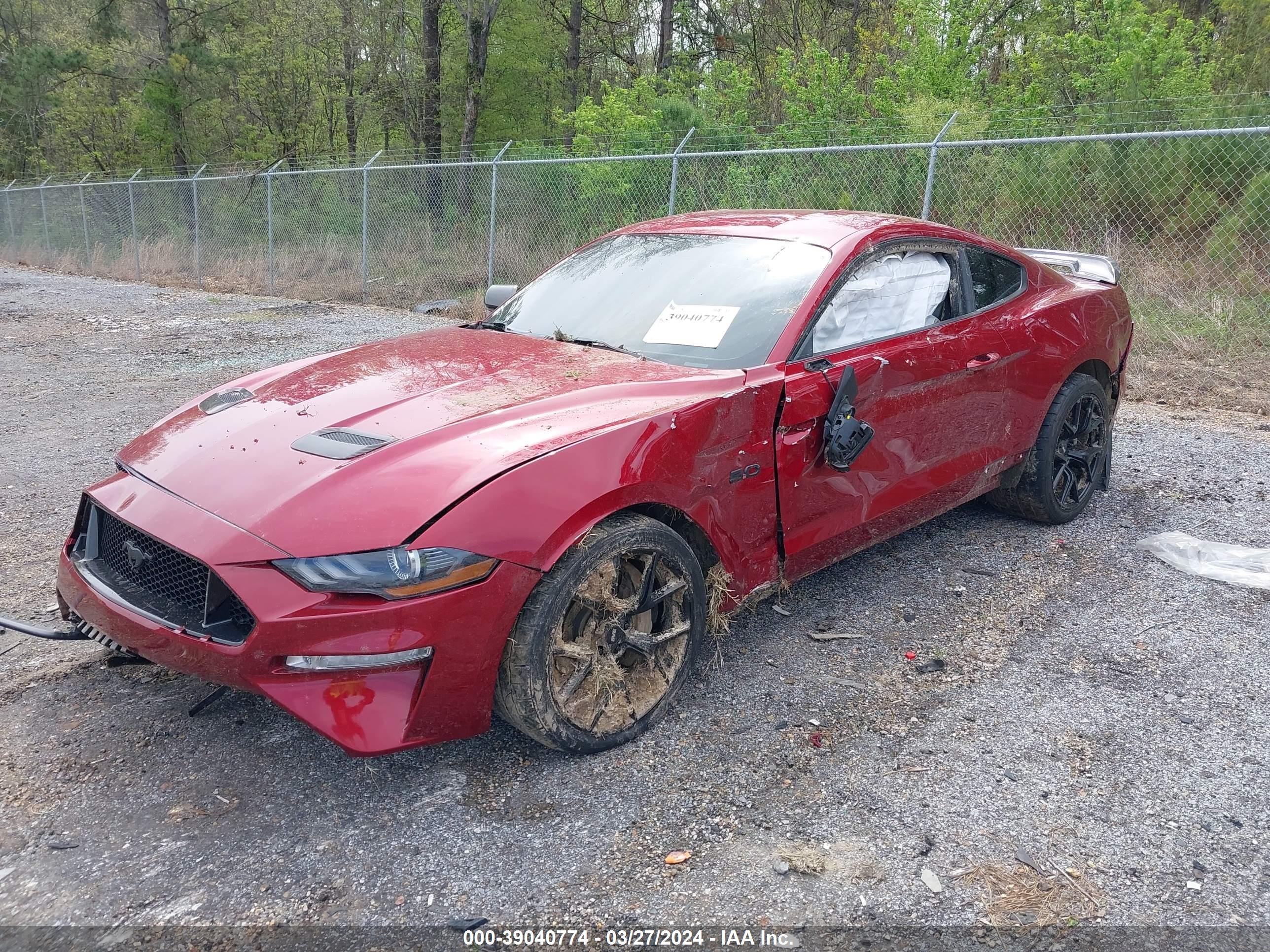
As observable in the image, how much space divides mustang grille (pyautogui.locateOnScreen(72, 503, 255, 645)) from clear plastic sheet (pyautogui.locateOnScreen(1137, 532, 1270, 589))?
396 centimetres

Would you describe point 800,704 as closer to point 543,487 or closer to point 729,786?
point 729,786

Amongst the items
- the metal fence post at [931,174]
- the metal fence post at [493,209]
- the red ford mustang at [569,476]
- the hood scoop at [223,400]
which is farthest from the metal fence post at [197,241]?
the red ford mustang at [569,476]

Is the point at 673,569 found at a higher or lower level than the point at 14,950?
higher

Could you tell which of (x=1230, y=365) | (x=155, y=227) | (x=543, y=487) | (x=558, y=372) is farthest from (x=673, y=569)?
(x=155, y=227)

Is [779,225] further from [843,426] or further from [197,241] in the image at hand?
[197,241]

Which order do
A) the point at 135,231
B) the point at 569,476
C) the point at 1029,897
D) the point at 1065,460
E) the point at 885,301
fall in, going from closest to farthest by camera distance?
the point at 1029,897
the point at 569,476
the point at 885,301
the point at 1065,460
the point at 135,231

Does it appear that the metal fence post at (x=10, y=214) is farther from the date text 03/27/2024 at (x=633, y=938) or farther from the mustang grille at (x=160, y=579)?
the date text 03/27/2024 at (x=633, y=938)

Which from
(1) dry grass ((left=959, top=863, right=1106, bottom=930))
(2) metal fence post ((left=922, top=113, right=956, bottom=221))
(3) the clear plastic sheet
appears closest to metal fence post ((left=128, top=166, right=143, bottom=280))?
(2) metal fence post ((left=922, top=113, right=956, bottom=221))

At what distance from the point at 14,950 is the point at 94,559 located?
1119mm

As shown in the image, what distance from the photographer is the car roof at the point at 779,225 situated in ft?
12.2

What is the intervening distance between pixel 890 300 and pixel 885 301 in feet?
0.12

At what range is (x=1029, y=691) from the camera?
3.22 m

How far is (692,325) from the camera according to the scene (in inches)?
135

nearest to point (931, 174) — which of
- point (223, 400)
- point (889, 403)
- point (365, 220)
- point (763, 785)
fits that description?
point (889, 403)
